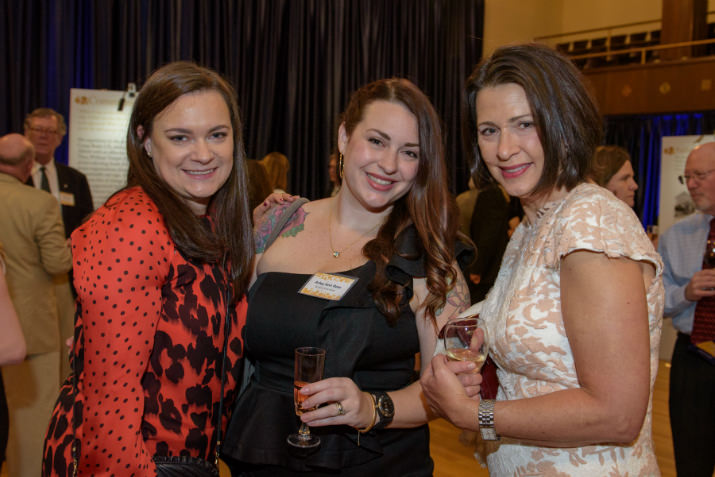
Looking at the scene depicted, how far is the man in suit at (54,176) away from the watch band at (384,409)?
4015 millimetres

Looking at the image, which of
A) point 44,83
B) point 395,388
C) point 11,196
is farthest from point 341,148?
point 44,83

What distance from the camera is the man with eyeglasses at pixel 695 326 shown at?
3.13m

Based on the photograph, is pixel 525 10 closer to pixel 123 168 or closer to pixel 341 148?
pixel 123 168

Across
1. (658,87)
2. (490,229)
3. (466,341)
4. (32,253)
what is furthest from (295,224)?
(658,87)

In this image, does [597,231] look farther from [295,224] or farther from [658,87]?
[658,87]

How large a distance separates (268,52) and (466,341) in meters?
7.80

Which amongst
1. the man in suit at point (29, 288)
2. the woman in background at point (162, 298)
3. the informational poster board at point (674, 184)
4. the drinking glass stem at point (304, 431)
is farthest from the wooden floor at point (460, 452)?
the informational poster board at point (674, 184)

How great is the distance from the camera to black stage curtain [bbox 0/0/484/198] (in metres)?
7.01

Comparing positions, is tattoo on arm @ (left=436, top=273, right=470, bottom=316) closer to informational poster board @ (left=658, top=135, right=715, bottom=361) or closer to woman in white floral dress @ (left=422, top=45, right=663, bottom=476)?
woman in white floral dress @ (left=422, top=45, right=663, bottom=476)

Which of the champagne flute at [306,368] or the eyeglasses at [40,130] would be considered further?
the eyeglasses at [40,130]

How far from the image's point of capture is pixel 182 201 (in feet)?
5.93

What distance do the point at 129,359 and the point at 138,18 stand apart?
6.99m

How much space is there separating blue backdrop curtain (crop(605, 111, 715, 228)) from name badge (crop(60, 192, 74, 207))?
875 centimetres

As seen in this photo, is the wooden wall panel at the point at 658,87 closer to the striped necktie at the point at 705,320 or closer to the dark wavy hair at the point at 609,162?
the dark wavy hair at the point at 609,162
